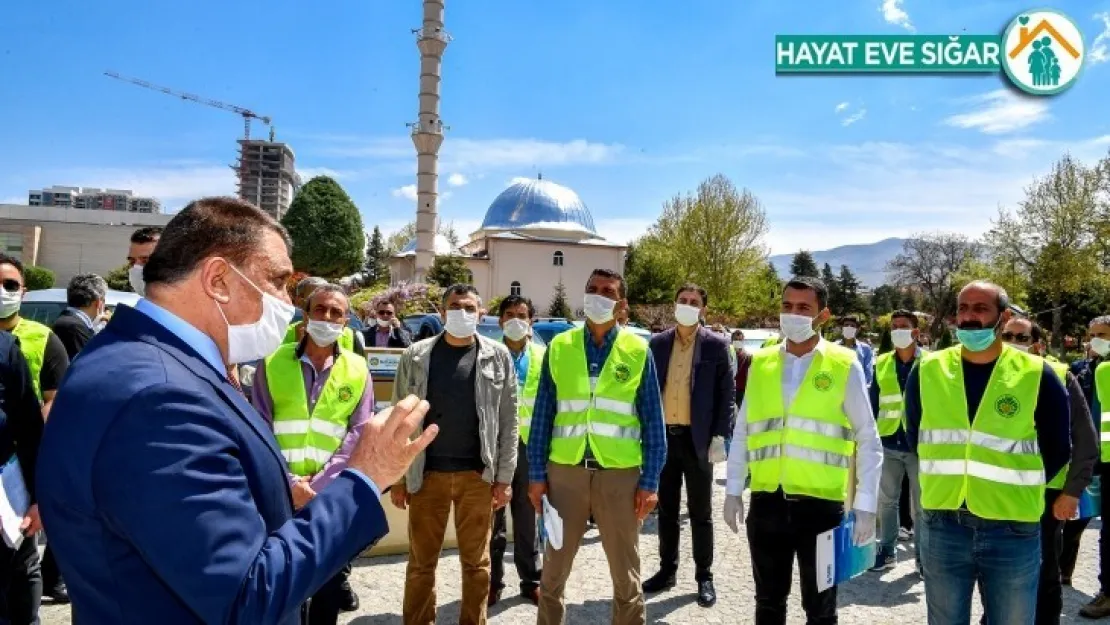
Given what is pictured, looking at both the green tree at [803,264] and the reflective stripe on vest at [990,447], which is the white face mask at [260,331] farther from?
the green tree at [803,264]

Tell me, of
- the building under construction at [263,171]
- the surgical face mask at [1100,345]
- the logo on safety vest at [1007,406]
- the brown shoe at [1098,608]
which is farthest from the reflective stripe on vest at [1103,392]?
the building under construction at [263,171]

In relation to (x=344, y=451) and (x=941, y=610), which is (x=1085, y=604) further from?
(x=344, y=451)

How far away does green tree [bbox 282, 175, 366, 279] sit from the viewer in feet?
172

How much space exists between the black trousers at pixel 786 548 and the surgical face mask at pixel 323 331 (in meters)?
2.72

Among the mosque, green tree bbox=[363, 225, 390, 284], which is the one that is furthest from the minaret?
green tree bbox=[363, 225, 390, 284]

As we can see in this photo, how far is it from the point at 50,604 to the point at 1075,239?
4184 centimetres

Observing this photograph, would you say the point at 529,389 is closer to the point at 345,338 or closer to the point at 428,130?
the point at 345,338

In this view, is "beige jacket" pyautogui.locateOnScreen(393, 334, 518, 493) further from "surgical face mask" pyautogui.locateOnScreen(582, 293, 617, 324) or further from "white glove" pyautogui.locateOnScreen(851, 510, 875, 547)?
"white glove" pyautogui.locateOnScreen(851, 510, 875, 547)

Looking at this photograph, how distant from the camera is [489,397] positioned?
4602 millimetres

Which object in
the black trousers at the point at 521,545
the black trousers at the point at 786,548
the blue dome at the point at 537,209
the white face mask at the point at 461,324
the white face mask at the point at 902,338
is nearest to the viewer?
the black trousers at the point at 786,548

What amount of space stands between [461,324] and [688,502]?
8.51 ft

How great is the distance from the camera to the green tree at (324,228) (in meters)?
52.4

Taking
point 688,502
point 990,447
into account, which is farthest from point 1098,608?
point 688,502

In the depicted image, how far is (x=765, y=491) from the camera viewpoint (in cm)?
390
